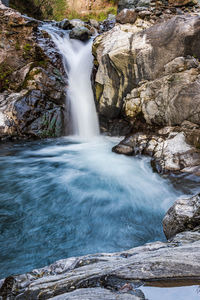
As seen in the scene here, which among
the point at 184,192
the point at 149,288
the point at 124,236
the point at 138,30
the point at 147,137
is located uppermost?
the point at 138,30

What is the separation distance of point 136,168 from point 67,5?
2453 centimetres

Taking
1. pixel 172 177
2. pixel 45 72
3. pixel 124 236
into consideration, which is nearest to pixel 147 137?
pixel 172 177

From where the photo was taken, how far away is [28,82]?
788 cm

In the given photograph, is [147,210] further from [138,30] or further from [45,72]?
[45,72]

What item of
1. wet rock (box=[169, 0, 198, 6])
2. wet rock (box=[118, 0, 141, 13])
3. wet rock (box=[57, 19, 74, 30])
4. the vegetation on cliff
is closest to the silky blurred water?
wet rock (box=[169, 0, 198, 6])

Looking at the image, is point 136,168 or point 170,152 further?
point 136,168

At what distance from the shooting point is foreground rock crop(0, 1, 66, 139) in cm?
727

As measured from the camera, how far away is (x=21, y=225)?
317 centimetres

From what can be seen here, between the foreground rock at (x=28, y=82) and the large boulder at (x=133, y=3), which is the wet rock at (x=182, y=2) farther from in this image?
the foreground rock at (x=28, y=82)

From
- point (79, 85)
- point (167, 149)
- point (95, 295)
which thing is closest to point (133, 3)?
point (79, 85)

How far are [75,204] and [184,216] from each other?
2.30 metres

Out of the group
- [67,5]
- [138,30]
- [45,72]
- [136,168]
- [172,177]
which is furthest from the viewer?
[67,5]

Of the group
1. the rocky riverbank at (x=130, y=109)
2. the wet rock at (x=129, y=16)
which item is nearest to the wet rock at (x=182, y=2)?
the rocky riverbank at (x=130, y=109)

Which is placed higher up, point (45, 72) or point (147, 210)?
point (45, 72)
